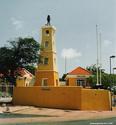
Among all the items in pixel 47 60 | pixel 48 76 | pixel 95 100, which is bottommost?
pixel 95 100

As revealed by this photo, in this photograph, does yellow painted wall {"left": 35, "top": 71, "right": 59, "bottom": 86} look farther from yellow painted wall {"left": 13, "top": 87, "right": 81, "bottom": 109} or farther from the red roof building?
the red roof building

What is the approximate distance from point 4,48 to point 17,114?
18463 mm

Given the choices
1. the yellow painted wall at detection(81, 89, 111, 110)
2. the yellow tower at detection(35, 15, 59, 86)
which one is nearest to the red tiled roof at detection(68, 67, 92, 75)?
the yellow tower at detection(35, 15, 59, 86)

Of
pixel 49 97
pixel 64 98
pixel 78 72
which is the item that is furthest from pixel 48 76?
pixel 78 72

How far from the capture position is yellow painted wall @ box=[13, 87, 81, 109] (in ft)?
121

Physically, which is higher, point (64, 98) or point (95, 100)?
point (64, 98)

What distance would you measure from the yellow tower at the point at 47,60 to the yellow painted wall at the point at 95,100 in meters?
13.2

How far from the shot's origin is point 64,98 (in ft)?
123

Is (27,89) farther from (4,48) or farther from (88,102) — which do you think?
(4,48)

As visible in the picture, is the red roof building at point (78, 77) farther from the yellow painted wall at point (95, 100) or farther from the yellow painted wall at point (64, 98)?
the yellow painted wall at point (95, 100)

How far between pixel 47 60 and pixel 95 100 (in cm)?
1484

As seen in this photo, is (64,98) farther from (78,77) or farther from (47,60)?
(78,77)

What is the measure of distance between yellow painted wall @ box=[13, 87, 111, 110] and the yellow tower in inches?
439

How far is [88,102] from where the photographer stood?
37.3 m
